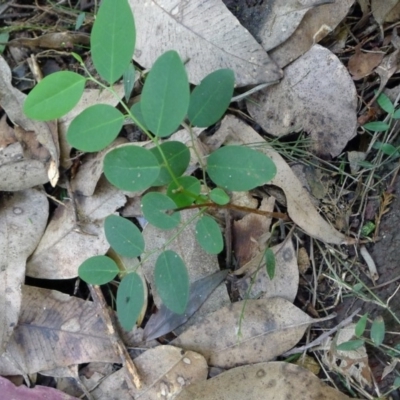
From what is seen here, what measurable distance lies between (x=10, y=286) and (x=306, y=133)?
94 centimetres

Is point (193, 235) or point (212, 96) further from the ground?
point (212, 96)

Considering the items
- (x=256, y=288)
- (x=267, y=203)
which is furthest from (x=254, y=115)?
(x=256, y=288)

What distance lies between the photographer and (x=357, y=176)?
1.42 m

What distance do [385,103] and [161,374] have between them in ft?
3.10

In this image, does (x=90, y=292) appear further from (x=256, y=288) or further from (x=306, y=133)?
(x=306, y=133)

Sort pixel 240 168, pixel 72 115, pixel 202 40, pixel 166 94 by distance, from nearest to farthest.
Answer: pixel 166 94, pixel 240 168, pixel 202 40, pixel 72 115

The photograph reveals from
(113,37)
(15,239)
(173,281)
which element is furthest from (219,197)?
(15,239)

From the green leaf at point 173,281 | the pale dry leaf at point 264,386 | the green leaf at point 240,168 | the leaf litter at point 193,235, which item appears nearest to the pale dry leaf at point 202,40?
the leaf litter at point 193,235

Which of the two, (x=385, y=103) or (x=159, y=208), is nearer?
(x=159, y=208)

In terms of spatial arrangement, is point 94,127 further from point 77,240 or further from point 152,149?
point 77,240

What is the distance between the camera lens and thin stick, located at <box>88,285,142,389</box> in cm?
145

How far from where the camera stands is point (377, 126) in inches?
53.4

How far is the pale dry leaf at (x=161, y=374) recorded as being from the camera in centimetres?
141

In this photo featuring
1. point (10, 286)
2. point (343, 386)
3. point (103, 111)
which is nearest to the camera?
point (103, 111)
